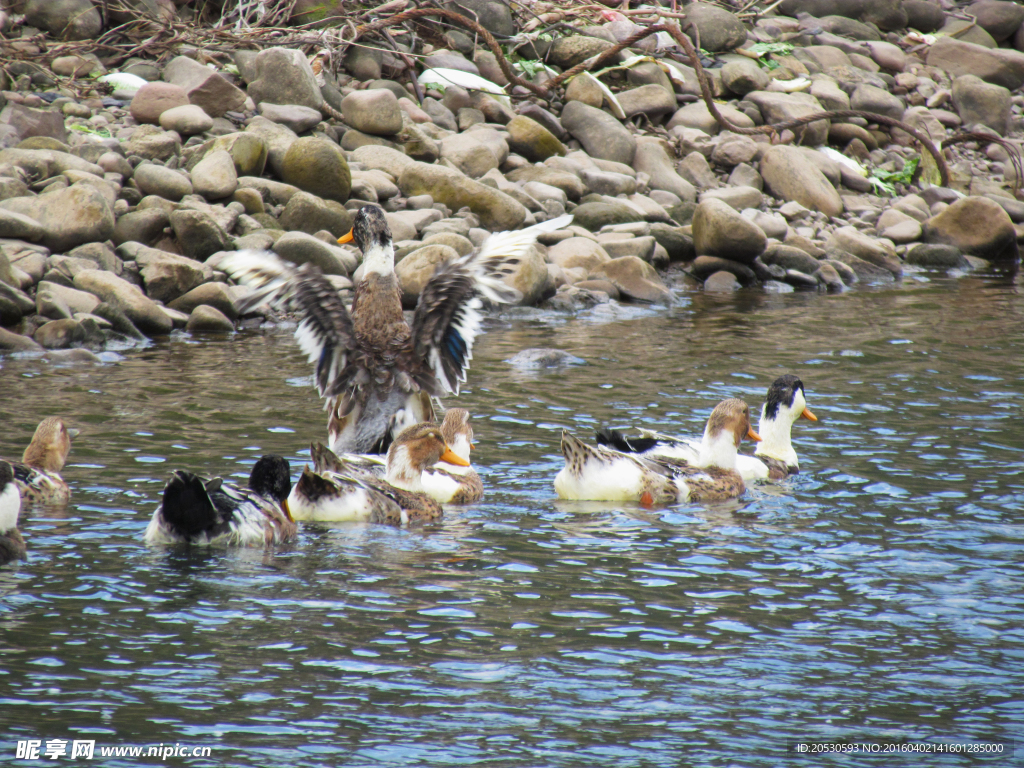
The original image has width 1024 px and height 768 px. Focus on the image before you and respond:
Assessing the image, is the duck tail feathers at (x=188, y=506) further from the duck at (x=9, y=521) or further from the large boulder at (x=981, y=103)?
the large boulder at (x=981, y=103)

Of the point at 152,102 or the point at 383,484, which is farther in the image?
the point at 152,102

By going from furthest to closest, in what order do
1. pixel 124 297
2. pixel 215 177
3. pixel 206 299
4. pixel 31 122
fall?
1. pixel 31 122
2. pixel 215 177
3. pixel 206 299
4. pixel 124 297

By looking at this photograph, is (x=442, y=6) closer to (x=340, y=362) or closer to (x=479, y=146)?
(x=479, y=146)

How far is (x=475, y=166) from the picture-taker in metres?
18.1

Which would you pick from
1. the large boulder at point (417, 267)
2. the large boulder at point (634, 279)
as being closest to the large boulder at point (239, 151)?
the large boulder at point (417, 267)

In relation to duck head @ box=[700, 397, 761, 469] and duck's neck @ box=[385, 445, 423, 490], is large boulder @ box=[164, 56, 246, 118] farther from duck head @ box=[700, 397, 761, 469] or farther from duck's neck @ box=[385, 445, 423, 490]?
duck head @ box=[700, 397, 761, 469]

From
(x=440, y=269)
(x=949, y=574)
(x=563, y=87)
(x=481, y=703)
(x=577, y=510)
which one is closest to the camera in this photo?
(x=481, y=703)

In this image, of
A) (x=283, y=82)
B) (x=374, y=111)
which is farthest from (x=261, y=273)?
(x=283, y=82)

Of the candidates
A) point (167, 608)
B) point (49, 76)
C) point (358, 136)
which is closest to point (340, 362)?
point (167, 608)

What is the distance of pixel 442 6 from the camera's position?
2144cm

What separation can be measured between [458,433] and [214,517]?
2209 millimetres

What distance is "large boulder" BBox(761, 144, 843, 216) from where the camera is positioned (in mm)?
20484

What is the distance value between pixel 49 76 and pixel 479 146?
656 cm

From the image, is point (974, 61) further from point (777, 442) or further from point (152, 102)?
point (777, 442)
